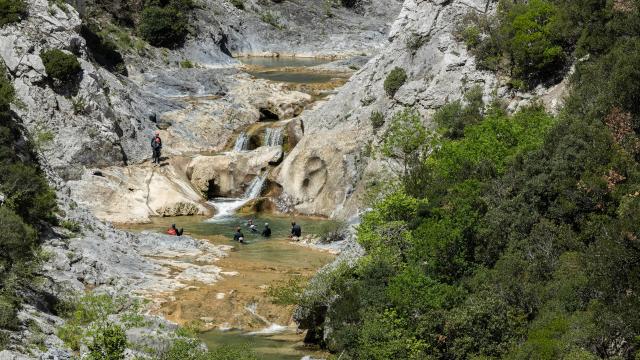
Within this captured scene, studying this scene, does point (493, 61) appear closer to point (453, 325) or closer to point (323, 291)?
point (323, 291)

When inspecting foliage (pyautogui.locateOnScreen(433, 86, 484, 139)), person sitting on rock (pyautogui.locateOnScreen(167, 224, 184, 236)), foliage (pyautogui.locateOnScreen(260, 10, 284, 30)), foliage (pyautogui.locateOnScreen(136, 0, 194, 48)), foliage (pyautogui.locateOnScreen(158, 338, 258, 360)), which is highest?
foliage (pyautogui.locateOnScreen(260, 10, 284, 30))

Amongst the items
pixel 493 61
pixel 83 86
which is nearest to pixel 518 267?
pixel 493 61

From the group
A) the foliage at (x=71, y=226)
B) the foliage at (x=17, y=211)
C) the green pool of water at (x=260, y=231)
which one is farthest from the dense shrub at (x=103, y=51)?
the foliage at (x=71, y=226)

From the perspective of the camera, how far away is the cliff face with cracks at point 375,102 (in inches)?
2108

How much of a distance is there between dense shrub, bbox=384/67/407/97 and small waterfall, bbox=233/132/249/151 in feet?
47.8

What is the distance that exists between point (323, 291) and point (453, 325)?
8238mm

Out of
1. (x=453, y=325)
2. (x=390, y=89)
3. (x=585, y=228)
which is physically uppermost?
(x=390, y=89)

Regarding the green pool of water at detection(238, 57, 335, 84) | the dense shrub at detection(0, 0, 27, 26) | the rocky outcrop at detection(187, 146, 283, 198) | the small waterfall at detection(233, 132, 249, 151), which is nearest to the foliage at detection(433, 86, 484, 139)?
the rocky outcrop at detection(187, 146, 283, 198)

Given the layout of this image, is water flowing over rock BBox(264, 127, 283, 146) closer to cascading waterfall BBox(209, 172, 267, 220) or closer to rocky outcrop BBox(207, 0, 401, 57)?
cascading waterfall BBox(209, 172, 267, 220)

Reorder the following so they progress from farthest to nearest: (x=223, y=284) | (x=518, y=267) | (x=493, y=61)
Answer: (x=493, y=61), (x=223, y=284), (x=518, y=267)

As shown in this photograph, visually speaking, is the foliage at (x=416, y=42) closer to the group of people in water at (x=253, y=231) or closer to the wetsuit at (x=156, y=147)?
the group of people in water at (x=253, y=231)

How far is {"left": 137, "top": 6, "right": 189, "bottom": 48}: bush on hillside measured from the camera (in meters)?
95.1

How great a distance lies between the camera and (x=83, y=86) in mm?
61656

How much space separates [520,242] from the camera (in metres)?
31.8
